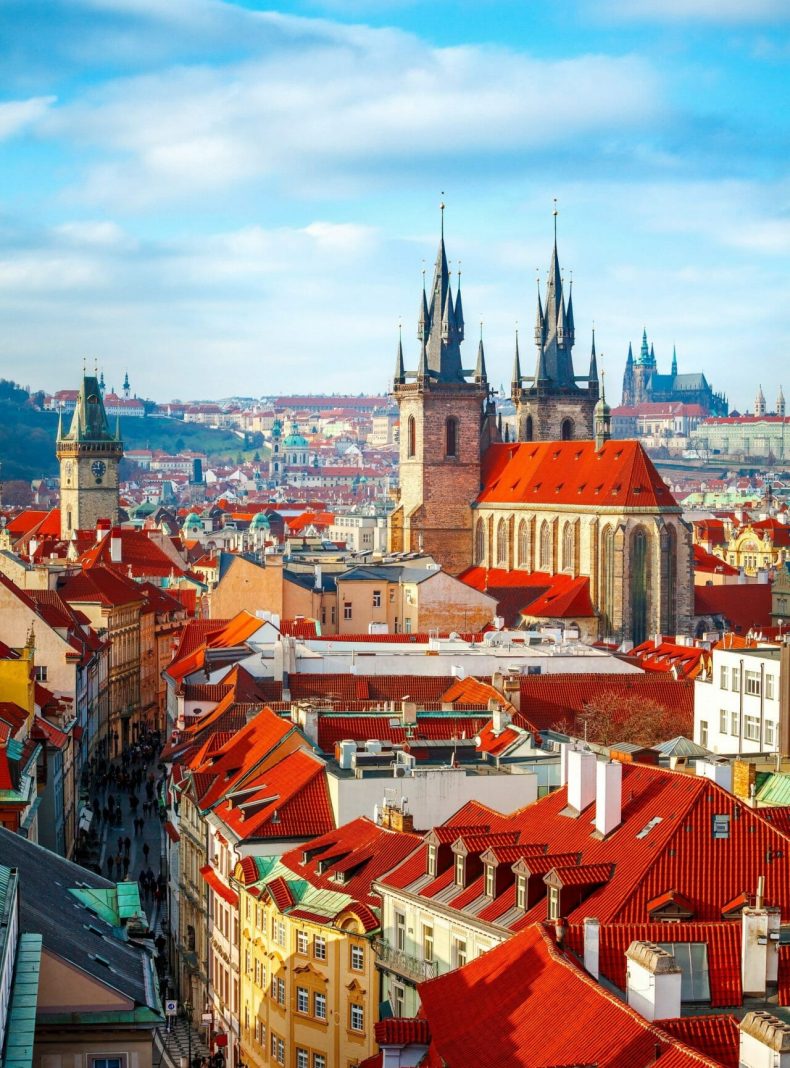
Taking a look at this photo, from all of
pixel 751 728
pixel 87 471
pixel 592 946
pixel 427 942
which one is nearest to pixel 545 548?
pixel 87 471

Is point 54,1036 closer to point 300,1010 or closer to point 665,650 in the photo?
point 300,1010

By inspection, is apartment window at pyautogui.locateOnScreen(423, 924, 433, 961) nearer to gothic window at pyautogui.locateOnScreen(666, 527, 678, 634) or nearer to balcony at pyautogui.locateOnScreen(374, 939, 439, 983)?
balcony at pyautogui.locateOnScreen(374, 939, 439, 983)

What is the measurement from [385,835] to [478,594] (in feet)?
201

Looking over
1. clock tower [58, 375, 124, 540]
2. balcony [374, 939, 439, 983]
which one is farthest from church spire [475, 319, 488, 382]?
balcony [374, 939, 439, 983]

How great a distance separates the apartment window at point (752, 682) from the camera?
53.8 metres

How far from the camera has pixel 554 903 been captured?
30.0 m

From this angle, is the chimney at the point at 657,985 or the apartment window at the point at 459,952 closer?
the chimney at the point at 657,985

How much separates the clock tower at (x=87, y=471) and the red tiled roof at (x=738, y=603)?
219 ft

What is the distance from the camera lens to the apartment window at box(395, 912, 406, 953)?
33812 millimetres

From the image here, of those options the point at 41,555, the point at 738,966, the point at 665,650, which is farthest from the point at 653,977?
the point at 41,555

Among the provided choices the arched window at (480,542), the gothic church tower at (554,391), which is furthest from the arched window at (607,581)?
the gothic church tower at (554,391)

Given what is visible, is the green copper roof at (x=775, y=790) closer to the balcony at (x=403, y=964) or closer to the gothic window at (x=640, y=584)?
the balcony at (x=403, y=964)

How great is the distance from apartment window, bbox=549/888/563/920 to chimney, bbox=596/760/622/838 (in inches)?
122

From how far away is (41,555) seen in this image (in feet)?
416
